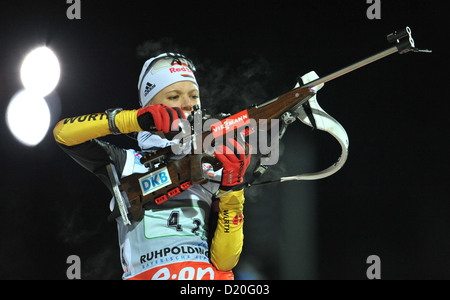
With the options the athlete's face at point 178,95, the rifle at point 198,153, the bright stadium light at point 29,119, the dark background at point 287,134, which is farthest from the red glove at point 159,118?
the bright stadium light at point 29,119

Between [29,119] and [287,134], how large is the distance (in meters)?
1.27

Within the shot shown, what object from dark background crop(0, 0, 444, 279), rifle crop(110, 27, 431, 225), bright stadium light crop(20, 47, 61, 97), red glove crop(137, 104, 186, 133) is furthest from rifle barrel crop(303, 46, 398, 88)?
bright stadium light crop(20, 47, 61, 97)

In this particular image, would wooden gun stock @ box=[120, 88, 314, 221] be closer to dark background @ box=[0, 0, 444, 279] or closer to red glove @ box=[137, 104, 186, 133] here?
red glove @ box=[137, 104, 186, 133]

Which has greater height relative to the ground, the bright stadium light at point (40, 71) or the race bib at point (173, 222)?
the bright stadium light at point (40, 71)

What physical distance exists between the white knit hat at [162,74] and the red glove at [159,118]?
0.37m

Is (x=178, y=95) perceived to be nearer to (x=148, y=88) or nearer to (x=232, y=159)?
(x=148, y=88)

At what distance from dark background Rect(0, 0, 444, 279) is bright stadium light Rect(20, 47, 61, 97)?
37mm

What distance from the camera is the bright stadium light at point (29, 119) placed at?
2.46 m

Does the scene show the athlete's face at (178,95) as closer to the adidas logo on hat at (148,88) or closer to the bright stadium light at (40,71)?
the adidas logo on hat at (148,88)

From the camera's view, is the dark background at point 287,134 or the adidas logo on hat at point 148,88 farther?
the dark background at point 287,134

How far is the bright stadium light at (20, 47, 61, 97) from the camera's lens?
251 centimetres

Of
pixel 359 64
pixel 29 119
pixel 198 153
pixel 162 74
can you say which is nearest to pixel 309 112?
pixel 359 64

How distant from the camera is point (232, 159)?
1.82 meters

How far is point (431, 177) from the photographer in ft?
8.16
